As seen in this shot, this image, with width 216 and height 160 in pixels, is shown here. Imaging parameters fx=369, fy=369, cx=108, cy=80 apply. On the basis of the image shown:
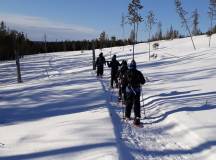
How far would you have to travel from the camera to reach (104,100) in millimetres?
16188

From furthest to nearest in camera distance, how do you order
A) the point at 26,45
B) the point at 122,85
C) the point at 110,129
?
1. the point at 26,45
2. the point at 122,85
3. the point at 110,129

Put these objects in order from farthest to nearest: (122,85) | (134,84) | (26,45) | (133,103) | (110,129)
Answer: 1. (26,45)
2. (122,85)
3. (133,103)
4. (134,84)
5. (110,129)

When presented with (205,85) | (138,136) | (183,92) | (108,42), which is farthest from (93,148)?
(108,42)

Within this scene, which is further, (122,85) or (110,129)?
(122,85)

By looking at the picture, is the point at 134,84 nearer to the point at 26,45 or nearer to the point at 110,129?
the point at 110,129

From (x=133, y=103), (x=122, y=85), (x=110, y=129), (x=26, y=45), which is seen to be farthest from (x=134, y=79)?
(x=26, y=45)

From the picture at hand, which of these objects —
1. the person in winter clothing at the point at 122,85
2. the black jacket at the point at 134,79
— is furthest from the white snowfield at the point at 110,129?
the black jacket at the point at 134,79

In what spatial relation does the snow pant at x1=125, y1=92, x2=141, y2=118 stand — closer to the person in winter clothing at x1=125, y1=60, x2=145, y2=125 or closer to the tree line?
the person in winter clothing at x1=125, y1=60, x2=145, y2=125

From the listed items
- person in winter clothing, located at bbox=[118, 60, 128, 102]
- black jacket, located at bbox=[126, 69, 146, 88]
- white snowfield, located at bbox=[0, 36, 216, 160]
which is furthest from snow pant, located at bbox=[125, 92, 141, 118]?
person in winter clothing, located at bbox=[118, 60, 128, 102]

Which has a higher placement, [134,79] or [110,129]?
[134,79]

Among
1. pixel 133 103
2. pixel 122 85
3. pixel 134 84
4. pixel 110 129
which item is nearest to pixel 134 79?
pixel 134 84

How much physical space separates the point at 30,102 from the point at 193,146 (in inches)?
434

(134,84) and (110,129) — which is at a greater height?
(134,84)

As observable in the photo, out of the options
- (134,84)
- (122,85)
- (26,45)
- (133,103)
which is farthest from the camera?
(26,45)
